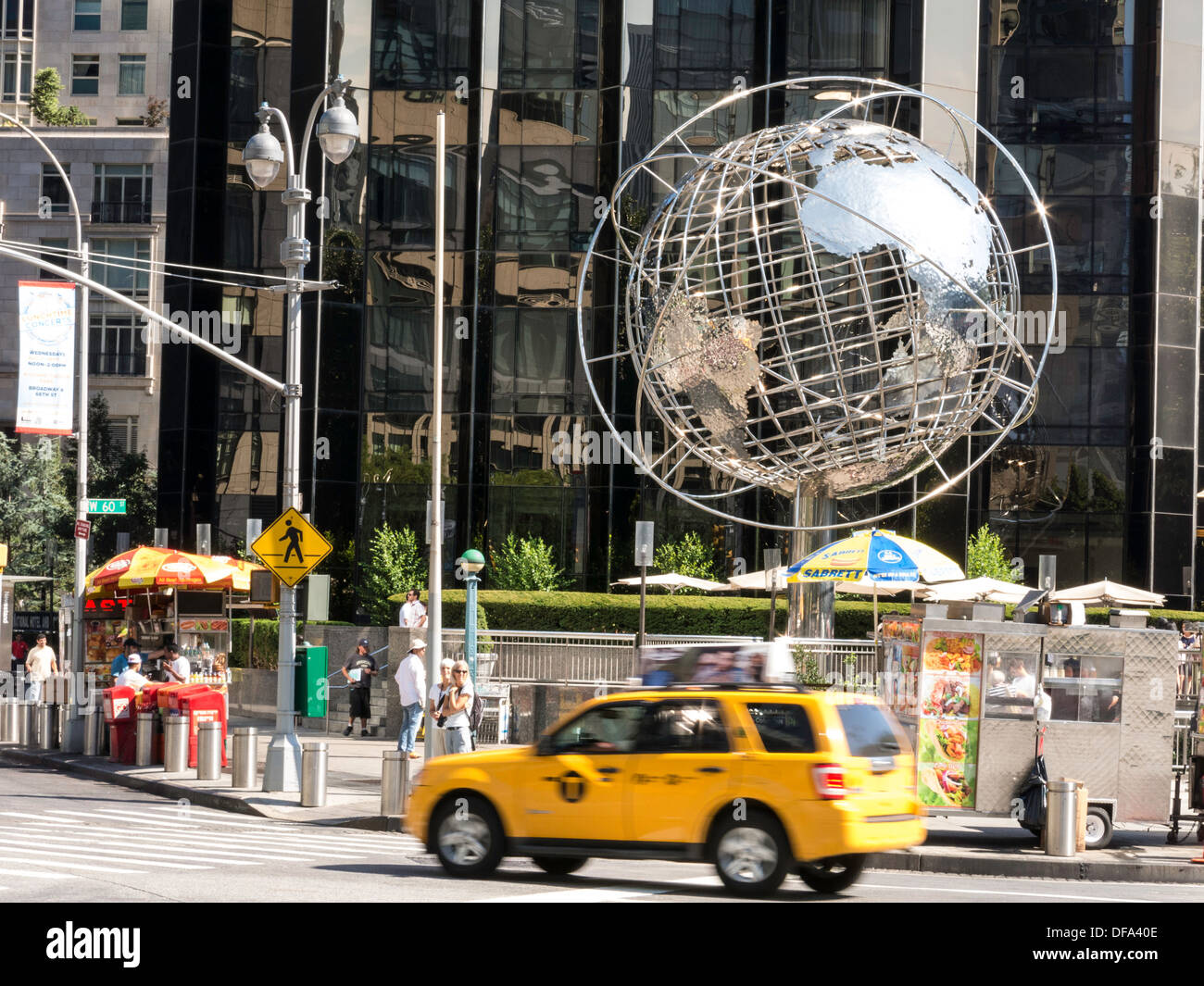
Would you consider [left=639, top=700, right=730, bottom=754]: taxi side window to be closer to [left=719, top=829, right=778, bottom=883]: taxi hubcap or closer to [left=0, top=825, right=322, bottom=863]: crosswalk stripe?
[left=719, top=829, right=778, bottom=883]: taxi hubcap

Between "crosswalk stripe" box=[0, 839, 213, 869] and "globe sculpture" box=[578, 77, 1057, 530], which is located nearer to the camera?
"crosswalk stripe" box=[0, 839, 213, 869]

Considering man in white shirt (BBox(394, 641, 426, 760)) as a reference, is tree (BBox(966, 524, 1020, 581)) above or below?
above

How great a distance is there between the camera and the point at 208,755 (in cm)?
2164

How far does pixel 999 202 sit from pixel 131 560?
25527mm

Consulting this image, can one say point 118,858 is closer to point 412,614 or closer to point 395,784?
point 395,784

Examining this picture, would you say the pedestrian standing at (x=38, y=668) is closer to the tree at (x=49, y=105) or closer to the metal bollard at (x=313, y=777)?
the metal bollard at (x=313, y=777)

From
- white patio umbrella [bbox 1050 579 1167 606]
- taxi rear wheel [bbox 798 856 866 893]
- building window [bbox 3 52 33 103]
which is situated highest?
building window [bbox 3 52 33 103]

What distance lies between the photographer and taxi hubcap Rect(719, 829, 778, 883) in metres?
11.7

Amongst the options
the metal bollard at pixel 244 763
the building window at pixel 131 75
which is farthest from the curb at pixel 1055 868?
the building window at pixel 131 75

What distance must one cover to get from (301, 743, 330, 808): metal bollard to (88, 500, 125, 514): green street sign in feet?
40.3

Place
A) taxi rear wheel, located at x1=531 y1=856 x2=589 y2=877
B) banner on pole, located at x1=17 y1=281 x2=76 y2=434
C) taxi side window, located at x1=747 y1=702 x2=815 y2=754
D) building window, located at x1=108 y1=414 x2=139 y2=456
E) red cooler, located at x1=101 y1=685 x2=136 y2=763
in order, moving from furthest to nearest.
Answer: building window, located at x1=108 y1=414 x2=139 y2=456 → banner on pole, located at x1=17 y1=281 x2=76 y2=434 → red cooler, located at x1=101 y1=685 x2=136 y2=763 → taxi rear wheel, located at x1=531 y1=856 x2=589 y2=877 → taxi side window, located at x1=747 y1=702 x2=815 y2=754

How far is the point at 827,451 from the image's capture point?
70.9 feet

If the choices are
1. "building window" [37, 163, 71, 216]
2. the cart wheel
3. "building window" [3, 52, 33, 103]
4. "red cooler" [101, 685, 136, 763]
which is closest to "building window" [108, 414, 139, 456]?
"building window" [37, 163, 71, 216]

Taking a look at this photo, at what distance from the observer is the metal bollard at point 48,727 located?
26719 mm
